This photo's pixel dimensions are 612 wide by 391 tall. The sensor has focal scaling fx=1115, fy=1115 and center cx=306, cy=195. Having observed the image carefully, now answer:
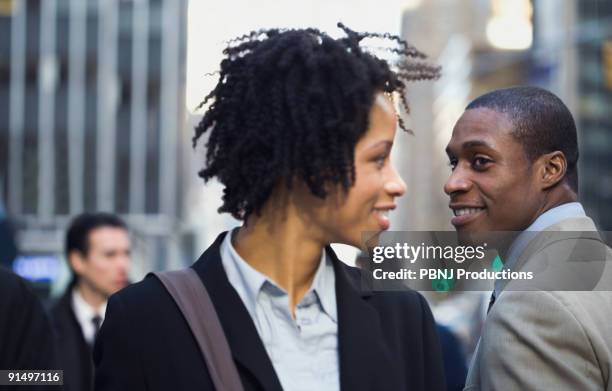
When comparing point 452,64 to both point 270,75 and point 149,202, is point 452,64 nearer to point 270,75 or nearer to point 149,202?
point 149,202

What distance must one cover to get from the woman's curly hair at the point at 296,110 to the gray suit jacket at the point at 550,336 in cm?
64

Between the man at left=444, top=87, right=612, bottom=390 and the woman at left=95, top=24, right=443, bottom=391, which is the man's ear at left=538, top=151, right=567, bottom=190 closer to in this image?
the man at left=444, top=87, right=612, bottom=390

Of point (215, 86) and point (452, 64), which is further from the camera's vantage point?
point (452, 64)

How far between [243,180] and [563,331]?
1.08 meters

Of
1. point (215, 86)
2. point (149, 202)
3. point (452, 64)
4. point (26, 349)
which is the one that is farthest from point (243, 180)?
point (452, 64)

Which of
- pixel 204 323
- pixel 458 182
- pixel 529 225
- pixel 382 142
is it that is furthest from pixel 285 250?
pixel 529 225

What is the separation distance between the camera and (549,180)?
3611 millimetres

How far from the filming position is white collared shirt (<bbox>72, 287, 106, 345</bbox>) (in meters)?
7.19

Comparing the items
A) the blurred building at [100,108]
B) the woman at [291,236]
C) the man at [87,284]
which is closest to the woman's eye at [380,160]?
the woman at [291,236]

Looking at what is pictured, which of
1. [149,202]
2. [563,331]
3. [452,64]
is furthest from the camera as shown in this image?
[452,64]

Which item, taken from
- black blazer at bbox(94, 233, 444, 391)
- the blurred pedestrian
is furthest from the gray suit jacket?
the blurred pedestrian

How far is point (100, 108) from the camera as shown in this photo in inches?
1875

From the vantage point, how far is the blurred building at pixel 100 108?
153 feet

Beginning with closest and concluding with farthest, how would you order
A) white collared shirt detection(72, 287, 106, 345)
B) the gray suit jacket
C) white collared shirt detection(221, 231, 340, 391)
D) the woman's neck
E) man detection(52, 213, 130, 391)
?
the gray suit jacket
white collared shirt detection(221, 231, 340, 391)
the woman's neck
man detection(52, 213, 130, 391)
white collared shirt detection(72, 287, 106, 345)
